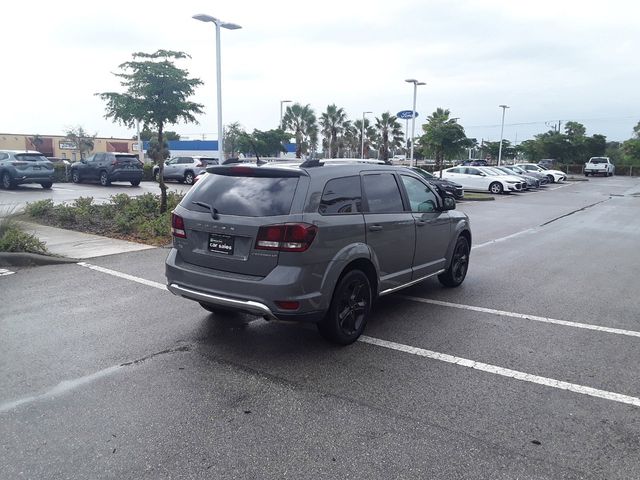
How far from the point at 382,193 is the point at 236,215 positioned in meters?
1.78

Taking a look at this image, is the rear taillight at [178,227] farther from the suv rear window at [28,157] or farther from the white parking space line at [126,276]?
the suv rear window at [28,157]

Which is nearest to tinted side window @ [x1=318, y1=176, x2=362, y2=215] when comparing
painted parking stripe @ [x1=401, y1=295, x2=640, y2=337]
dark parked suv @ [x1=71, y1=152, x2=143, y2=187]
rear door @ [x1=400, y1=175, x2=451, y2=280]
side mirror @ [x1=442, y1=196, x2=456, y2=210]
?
rear door @ [x1=400, y1=175, x2=451, y2=280]

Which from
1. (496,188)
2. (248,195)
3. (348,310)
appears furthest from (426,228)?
(496,188)

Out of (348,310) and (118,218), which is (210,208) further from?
(118,218)

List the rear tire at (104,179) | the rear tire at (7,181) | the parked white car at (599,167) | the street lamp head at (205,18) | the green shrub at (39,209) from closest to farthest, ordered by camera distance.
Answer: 1. the green shrub at (39,209)
2. the street lamp head at (205,18)
3. the rear tire at (7,181)
4. the rear tire at (104,179)
5. the parked white car at (599,167)

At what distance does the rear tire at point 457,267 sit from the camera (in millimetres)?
7297

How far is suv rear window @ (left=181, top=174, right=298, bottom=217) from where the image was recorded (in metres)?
4.65

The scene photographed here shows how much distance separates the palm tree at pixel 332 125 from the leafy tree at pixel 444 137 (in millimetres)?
38854

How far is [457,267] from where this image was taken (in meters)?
7.48

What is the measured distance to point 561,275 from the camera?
28.0 ft

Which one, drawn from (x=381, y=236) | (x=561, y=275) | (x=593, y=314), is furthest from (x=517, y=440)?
(x=561, y=275)

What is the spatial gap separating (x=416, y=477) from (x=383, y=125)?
210ft

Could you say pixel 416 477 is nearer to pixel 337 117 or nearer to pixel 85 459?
pixel 85 459

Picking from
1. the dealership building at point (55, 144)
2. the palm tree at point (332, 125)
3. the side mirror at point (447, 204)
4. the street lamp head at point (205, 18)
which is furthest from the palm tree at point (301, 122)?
the side mirror at point (447, 204)
